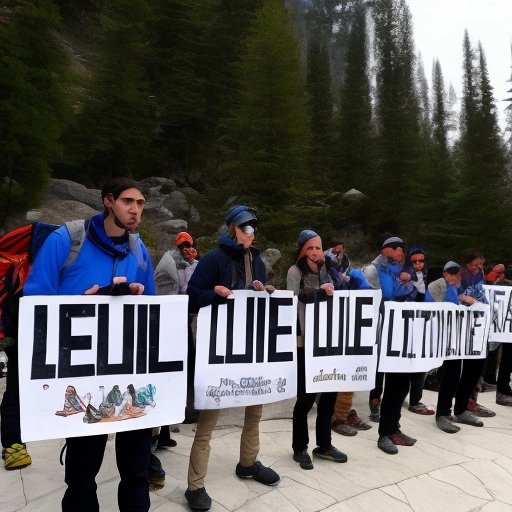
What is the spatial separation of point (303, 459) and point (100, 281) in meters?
2.62

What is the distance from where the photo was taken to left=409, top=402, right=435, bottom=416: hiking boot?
20.0 ft

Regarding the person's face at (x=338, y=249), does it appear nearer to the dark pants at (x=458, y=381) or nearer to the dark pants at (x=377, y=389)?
the dark pants at (x=377, y=389)

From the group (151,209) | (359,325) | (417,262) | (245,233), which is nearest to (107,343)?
(245,233)

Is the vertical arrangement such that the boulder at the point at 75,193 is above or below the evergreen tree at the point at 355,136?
below

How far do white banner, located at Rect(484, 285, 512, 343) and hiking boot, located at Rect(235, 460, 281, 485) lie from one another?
3888mm

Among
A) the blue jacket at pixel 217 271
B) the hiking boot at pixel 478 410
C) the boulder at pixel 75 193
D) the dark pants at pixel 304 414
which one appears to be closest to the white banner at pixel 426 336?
the dark pants at pixel 304 414

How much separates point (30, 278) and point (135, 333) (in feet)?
2.27

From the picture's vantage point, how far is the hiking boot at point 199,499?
10.6ft

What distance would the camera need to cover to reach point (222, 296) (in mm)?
3375

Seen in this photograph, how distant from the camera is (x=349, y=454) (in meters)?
4.55

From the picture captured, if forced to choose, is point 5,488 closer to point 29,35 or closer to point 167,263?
point 167,263

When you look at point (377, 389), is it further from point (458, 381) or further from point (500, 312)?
point (500, 312)

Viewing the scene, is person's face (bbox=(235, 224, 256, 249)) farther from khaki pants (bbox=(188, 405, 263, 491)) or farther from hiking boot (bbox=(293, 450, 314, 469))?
hiking boot (bbox=(293, 450, 314, 469))

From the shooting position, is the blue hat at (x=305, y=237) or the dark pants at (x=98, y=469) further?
the blue hat at (x=305, y=237)
